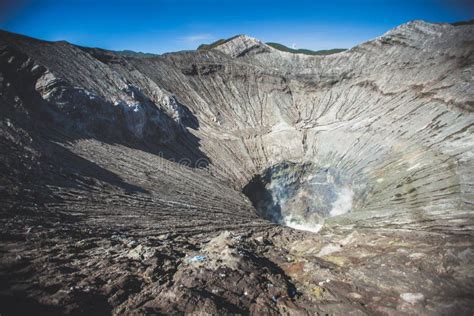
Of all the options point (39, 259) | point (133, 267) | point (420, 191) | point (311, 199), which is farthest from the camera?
point (311, 199)

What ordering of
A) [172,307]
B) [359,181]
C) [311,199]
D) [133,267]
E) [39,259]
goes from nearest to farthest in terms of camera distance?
[172,307]
[39,259]
[133,267]
[359,181]
[311,199]

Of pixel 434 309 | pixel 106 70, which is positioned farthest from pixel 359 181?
pixel 106 70

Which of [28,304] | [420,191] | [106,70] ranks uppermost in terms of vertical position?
[106,70]

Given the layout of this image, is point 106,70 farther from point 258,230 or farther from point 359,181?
point 359,181

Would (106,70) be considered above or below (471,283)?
above

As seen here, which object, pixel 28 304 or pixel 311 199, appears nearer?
pixel 28 304

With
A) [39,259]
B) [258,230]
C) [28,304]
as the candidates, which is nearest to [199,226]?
[258,230]

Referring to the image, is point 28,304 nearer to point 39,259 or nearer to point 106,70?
point 39,259
